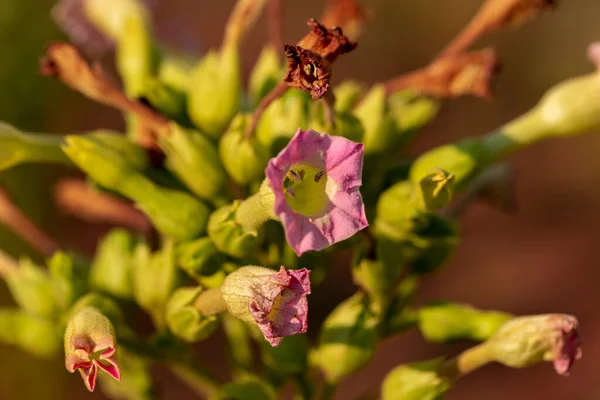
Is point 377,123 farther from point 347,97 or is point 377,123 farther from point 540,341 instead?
point 540,341

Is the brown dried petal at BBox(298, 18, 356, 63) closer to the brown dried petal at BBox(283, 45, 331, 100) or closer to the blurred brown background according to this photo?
the brown dried petal at BBox(283, 45, 331, 100)

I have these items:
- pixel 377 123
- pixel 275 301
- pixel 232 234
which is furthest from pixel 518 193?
pixel 275 301

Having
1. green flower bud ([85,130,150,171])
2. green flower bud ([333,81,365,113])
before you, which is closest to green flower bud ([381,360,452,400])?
green flower bud ([333,81,365,113])

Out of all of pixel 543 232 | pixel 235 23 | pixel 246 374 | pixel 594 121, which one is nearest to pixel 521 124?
pixel 594 121

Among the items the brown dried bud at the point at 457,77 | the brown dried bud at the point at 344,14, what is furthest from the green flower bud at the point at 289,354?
the brown dried bud at the point at 344,14

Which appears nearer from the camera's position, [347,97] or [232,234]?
[232,234]
